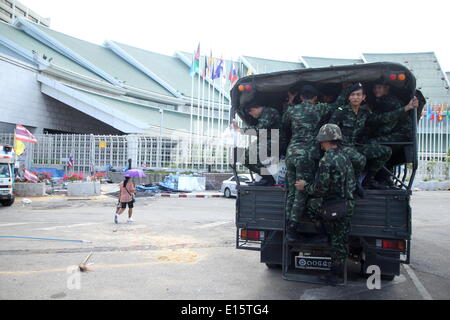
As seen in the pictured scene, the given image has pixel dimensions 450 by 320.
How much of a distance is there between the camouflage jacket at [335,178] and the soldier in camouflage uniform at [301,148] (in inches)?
11.2

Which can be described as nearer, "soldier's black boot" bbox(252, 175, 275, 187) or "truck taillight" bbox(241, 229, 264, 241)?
"truck taillight" bbox(241, 229, 264, 241)

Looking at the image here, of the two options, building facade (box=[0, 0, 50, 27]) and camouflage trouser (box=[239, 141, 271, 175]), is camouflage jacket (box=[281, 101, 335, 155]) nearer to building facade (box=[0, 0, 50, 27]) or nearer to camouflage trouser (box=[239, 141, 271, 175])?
camouflage trouser (box=[239, 141, 271, 175])

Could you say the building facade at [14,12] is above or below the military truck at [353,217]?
above

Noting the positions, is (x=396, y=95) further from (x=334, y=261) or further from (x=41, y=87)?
(x=41, y=87)

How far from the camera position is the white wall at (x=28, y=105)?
26.8 meters

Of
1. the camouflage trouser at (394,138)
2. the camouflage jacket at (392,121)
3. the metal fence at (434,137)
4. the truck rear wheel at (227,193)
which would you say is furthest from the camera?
the metal fence at (434,137)

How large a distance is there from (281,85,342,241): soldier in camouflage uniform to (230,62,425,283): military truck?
0.58 feet

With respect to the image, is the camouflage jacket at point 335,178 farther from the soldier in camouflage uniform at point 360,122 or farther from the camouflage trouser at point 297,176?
the soldier in camouflage uniform at point 360,122

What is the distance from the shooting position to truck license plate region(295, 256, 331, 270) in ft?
15.3

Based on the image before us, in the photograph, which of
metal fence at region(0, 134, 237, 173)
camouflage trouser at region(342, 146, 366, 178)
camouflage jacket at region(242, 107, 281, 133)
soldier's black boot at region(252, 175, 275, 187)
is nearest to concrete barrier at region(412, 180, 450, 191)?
metal fence at region(0, 134, 237, 173)

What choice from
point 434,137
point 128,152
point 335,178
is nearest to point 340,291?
point 335,178

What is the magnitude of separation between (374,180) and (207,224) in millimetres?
5896

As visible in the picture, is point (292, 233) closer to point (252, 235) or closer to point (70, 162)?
point (252, 235)

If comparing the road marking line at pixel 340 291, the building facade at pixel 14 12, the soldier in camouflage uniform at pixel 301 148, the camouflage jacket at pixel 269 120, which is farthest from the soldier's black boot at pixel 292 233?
the building facade at pixel 14 12
